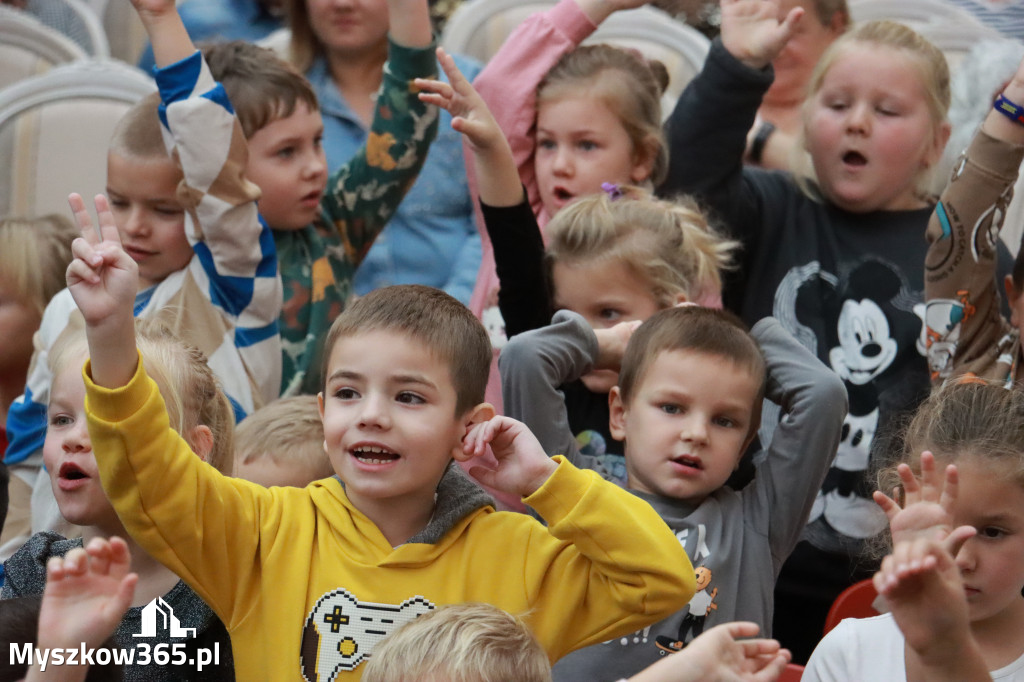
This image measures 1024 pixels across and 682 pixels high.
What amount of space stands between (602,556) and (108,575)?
0.59m

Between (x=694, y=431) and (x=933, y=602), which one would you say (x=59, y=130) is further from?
(x=933, y=602)

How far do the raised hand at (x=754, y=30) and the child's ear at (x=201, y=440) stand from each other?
4.36 feet

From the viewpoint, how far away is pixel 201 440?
177cm

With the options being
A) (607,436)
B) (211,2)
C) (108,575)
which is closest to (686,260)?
(607,436)

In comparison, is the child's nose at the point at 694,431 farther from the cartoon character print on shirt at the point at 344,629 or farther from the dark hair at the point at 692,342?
the cartoon character print on shirt at the point at 344,629

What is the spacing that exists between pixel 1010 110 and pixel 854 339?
58 centimetres

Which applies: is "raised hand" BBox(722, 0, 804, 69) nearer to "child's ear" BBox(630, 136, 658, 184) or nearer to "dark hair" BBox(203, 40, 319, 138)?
"child's ear" BBox(630, 136, 658, 184)

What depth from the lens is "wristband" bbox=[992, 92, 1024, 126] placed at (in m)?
2.01

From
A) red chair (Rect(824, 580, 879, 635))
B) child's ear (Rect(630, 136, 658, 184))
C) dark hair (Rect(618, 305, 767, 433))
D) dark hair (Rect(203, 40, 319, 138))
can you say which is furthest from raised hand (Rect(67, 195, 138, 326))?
child's ear (Rect(630, 136, 658, 184))

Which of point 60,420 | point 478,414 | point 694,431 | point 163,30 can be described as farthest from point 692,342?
point 163,30

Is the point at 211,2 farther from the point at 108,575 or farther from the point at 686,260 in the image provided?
the point at 108,575

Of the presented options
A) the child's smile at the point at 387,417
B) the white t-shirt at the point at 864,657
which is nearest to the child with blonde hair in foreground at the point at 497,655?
the child's smile at the point at 387,417

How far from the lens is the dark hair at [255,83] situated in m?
2.45

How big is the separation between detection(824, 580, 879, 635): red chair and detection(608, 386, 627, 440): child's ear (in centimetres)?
47
